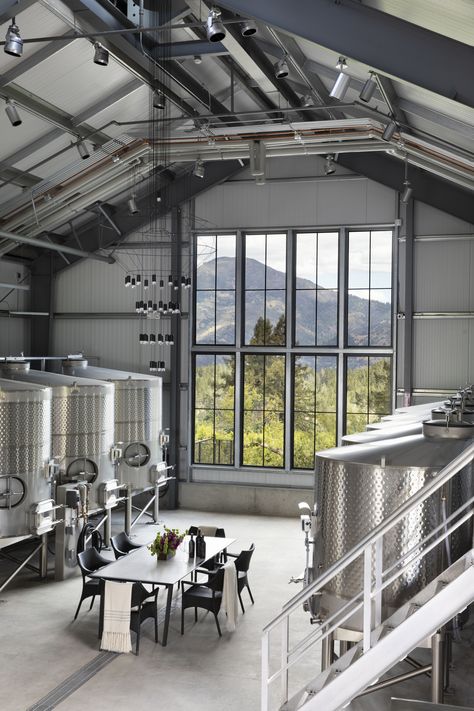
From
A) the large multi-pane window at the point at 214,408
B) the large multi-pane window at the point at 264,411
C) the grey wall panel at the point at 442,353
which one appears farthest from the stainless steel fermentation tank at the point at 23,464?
the grey wall panel at the point at 442,353

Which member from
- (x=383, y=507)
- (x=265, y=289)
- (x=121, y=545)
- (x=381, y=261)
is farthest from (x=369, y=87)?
(x=265, y=289)

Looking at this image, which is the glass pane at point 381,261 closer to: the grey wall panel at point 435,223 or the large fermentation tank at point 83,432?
the grey wall panel at point 435,223

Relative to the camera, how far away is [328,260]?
57.7ft

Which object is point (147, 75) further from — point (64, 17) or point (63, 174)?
point (63, 174)

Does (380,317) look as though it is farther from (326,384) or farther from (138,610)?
(138,610)

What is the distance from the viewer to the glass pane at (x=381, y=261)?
17.2 m

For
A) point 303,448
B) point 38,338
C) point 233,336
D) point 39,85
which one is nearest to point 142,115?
point 39,85

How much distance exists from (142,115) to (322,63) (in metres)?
4.90

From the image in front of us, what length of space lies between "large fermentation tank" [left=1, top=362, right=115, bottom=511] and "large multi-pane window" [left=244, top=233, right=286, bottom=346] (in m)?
4.51

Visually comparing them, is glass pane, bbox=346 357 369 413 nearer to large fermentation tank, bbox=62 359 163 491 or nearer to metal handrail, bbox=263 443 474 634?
large fermentation tank, bbox=62 359 163 491

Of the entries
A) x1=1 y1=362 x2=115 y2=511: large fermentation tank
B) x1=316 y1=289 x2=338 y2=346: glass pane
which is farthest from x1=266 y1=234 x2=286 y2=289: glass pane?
x1=1 y1=362 x2=115 y2=511: large fermentation tank

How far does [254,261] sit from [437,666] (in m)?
12.0

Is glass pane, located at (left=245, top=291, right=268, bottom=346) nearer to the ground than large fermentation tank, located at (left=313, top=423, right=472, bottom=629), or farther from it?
farther from it

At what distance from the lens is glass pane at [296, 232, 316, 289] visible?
17.7 metres
